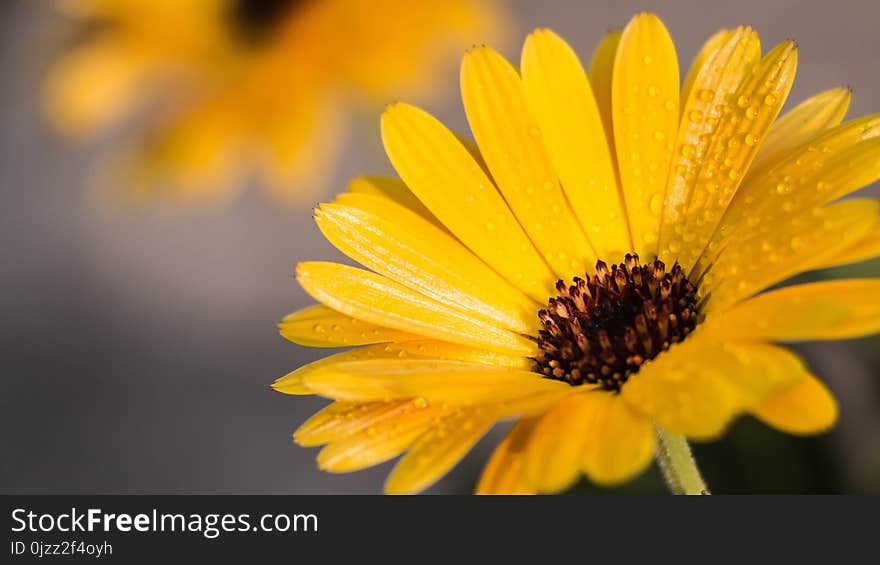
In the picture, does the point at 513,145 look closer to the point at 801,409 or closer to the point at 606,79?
the point at 606,79

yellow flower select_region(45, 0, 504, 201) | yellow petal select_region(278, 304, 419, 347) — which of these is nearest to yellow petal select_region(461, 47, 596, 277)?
yellow petal select_region(278, 304, 419, 347)

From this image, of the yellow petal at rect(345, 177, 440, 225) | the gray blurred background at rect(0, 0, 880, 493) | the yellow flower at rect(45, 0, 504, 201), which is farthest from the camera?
the gray blurred background at rect(0, 0, 880, 493)

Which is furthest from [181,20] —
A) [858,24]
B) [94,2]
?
[858,24]

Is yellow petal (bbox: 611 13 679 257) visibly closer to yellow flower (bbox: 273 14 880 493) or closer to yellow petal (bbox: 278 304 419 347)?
yellow flower (bbox: 273 14 880 493)

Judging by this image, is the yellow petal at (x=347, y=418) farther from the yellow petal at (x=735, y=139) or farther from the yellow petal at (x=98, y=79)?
the yellow petal at (x=98, y=79)

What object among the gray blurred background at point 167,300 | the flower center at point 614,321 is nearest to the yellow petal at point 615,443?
the flower center at point 614,321

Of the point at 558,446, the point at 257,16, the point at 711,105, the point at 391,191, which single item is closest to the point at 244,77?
the point at 257,16
